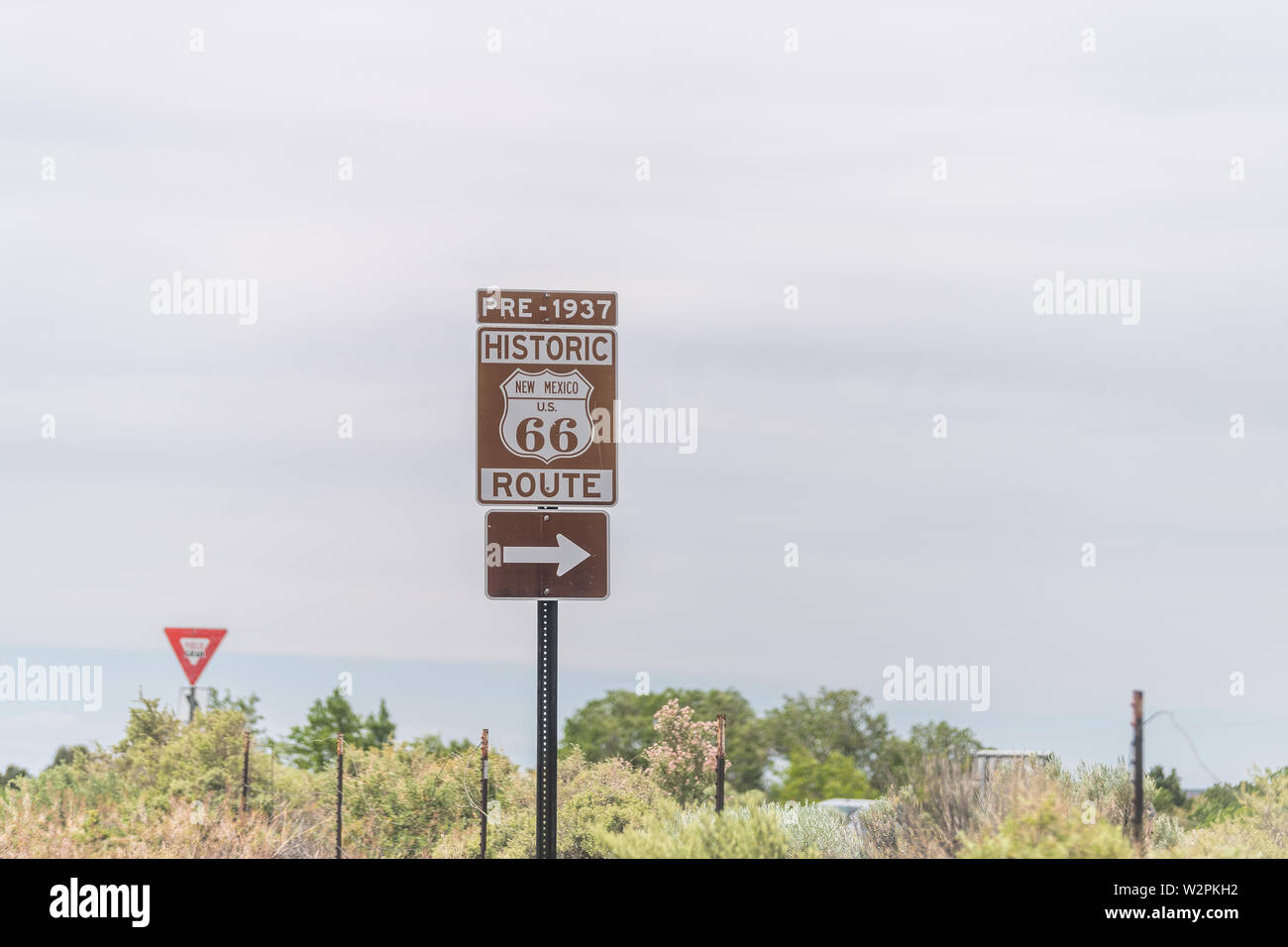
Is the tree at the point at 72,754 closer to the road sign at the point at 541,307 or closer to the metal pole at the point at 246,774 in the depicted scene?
the metal pole at the point at 246,774

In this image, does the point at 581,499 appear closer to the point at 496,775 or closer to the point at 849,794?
the point at 496,775

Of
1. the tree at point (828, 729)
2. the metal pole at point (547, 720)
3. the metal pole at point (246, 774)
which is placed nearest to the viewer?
the metal pole at point (547, 720)

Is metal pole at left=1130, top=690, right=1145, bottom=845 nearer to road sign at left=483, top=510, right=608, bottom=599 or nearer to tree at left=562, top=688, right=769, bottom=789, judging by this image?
road sign at left=483, top=510, right=608, bottom=599

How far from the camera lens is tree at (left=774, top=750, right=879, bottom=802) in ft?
104

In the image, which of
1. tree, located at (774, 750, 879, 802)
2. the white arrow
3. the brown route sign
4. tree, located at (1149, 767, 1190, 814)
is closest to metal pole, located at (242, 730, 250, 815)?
the white arrow

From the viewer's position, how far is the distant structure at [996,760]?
12.2 metres

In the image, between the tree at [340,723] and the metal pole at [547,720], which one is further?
the tree at [340,723]

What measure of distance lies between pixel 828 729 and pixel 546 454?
35.5m

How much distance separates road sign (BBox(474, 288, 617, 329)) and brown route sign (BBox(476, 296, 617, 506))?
65mm

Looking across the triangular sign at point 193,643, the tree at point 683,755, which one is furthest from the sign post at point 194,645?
the tree at point 683,755

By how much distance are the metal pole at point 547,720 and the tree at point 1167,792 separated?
647cm

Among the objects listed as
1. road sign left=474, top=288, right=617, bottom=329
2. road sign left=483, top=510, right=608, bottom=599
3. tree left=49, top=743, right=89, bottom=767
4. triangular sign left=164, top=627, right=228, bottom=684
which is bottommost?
tree left=49, top=743, right=89, bottom=767
